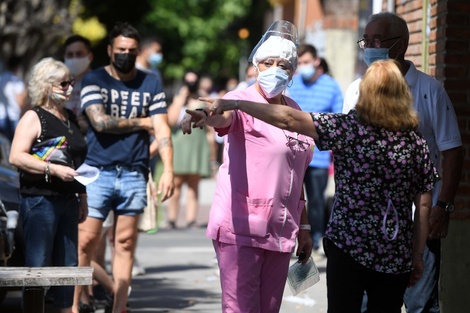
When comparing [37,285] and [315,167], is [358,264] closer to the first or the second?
[37,285]

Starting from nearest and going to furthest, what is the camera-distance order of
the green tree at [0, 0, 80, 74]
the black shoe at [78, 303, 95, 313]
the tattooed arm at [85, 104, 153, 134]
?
1. the tattooed arm at [85, 104, 153, 134]
2. the black shoe at [78, 303, 95, 313]
3. the green tree at [0, 0, 80, 74]

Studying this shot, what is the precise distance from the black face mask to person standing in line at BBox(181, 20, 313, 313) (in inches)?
86.3

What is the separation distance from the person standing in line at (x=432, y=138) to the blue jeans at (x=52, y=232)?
2.10 meters

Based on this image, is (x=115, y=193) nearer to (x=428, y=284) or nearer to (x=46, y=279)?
(x=46, y=279)

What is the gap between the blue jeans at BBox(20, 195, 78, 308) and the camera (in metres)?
7.60

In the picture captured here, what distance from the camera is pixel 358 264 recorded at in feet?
18.5

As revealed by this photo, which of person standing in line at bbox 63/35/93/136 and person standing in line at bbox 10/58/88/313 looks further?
person standing in line at bbox 63/35/93/136

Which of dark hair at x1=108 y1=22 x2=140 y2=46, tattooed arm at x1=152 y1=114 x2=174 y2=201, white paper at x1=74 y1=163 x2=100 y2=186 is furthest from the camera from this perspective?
dark hair at x1=108 y1=22 x2=140 y2=46

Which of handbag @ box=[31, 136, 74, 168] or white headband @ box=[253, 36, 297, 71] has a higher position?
white headband @ box=[253, 36, 297, 71]

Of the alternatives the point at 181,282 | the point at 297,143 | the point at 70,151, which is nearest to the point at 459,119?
the point at 297,143

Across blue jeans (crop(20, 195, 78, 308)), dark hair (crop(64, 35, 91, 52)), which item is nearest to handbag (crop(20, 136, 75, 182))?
blue jeans (crop(20, 195, 78, 308))

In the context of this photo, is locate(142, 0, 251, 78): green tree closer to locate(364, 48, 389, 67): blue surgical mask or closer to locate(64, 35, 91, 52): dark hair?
locate(64, 35, 91, 52): dark hair

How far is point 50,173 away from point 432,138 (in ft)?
7.86

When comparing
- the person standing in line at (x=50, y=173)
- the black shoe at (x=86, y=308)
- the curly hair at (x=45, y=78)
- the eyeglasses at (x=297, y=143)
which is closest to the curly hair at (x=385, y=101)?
the eyeglasses at (x=297, y=143)
